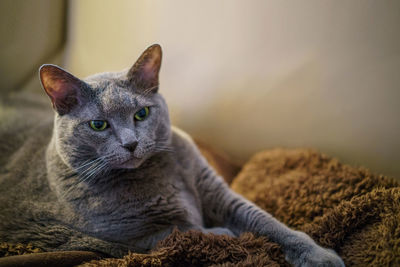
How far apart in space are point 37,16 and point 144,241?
1.00 m

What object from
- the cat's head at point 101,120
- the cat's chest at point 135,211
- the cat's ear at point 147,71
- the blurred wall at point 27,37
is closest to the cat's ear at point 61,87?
the cat's head at point 101,120

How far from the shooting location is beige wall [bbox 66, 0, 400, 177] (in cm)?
103

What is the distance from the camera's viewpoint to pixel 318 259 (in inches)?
31.7

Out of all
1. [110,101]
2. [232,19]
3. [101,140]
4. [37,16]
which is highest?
[232,19]

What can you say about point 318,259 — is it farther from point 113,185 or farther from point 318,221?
point 113,185

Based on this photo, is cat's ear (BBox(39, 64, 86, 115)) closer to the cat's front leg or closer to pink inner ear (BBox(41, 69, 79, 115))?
pink inner ear (BBox(41, 69, 79, 115))

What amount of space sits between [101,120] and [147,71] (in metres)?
0.21

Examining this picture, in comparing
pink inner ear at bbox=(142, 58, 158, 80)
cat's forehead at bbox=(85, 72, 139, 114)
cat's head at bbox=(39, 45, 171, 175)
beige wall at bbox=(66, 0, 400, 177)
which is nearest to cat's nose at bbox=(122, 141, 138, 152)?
cat's head at bbox=(39, 45, 171, 175)

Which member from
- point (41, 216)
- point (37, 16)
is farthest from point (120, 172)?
point (37, 16)

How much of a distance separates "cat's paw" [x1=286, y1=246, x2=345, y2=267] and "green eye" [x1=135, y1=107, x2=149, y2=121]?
0.58 m

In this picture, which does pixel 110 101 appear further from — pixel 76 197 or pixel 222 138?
pixel 222 138

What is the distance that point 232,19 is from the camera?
114cm

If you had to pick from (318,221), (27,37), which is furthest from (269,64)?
(27,37)

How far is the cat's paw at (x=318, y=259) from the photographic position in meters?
0.80
